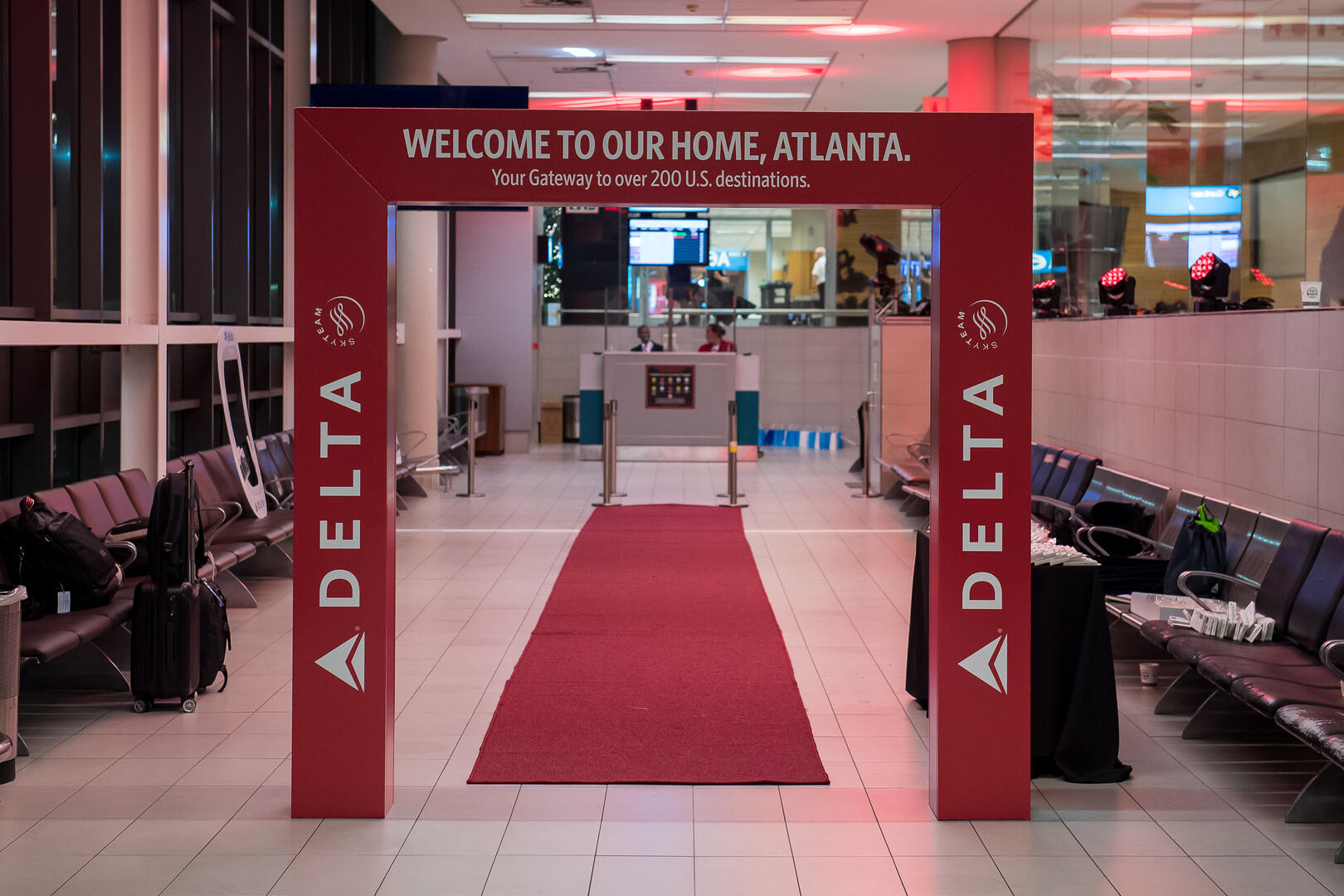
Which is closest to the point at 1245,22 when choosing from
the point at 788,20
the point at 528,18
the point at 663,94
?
the point at 788,20

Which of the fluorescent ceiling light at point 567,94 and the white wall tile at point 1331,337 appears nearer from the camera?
the white wall tile at point 1331,337

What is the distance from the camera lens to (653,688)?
566 cm

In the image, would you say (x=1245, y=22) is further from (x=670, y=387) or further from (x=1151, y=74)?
(x=670, y=387)

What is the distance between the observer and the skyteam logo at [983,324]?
13.5 ft

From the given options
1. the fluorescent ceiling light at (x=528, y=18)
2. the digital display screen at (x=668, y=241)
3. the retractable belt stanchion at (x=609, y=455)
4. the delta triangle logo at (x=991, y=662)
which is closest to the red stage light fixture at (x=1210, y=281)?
the delta triangle logo at (x=991, y=662)

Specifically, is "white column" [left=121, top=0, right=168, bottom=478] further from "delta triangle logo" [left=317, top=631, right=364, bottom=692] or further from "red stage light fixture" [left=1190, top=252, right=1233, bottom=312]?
"red stage light fixture" [left=1190, top=252, right=1233, bottom=312]

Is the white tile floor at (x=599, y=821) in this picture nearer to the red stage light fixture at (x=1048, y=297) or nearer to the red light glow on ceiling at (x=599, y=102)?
the red stage light fixture at (x=1048, y=297)

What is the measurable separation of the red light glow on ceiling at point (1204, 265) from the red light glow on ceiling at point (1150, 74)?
4.35ft

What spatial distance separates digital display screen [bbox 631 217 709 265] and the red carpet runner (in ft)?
27.9

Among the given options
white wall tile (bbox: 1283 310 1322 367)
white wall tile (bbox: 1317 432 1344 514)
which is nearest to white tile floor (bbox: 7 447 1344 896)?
white wall tile (bbox: 1317 432 1344 514)

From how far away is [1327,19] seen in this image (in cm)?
553

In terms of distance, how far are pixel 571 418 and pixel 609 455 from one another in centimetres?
690

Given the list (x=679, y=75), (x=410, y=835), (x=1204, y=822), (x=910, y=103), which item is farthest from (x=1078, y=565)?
(x=910, y=103)

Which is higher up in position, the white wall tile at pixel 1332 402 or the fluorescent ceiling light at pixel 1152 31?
the fluorescent ceiling light at pixel 1152 31
